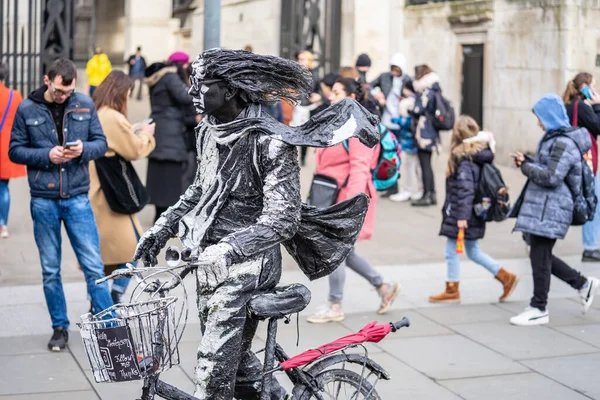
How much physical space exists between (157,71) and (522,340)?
4925 mm

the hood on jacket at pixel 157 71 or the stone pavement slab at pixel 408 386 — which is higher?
the hood on jacket at pixel 157 71

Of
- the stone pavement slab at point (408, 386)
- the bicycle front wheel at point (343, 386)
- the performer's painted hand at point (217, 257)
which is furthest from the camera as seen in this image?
the stone pavement slab at point (408, 386)

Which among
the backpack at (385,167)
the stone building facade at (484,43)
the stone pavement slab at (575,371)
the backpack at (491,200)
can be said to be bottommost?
the stone pavement slab at (575,371)

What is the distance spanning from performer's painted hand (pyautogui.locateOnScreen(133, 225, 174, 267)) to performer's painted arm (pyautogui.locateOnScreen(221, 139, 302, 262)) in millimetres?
547

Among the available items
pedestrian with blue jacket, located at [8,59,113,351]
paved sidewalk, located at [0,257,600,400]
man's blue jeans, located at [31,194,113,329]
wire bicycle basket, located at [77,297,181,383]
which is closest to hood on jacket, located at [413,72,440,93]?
paved sidewalk, located at [0,257,600,400]

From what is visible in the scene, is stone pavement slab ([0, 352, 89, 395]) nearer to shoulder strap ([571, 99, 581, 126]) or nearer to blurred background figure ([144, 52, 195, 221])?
blurred background figure ([144, 52, 195, 221])

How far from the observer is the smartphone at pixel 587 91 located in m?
9.57

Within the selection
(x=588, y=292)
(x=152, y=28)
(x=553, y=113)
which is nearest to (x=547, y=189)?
(x=553, y=113)

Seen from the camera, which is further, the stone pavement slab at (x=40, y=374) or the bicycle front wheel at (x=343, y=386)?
the stone pavement slab at (x=40, y=374)

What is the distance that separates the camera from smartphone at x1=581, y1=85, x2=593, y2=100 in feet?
31.4

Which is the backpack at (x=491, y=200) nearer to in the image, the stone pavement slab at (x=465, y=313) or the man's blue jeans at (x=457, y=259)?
the man's blue jeans at (x=457, y=259)

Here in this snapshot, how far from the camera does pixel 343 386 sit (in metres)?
4.64

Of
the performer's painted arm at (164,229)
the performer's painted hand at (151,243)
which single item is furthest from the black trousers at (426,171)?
the performer's painted hand at (151,243)

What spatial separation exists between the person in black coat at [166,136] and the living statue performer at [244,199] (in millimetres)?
5825
